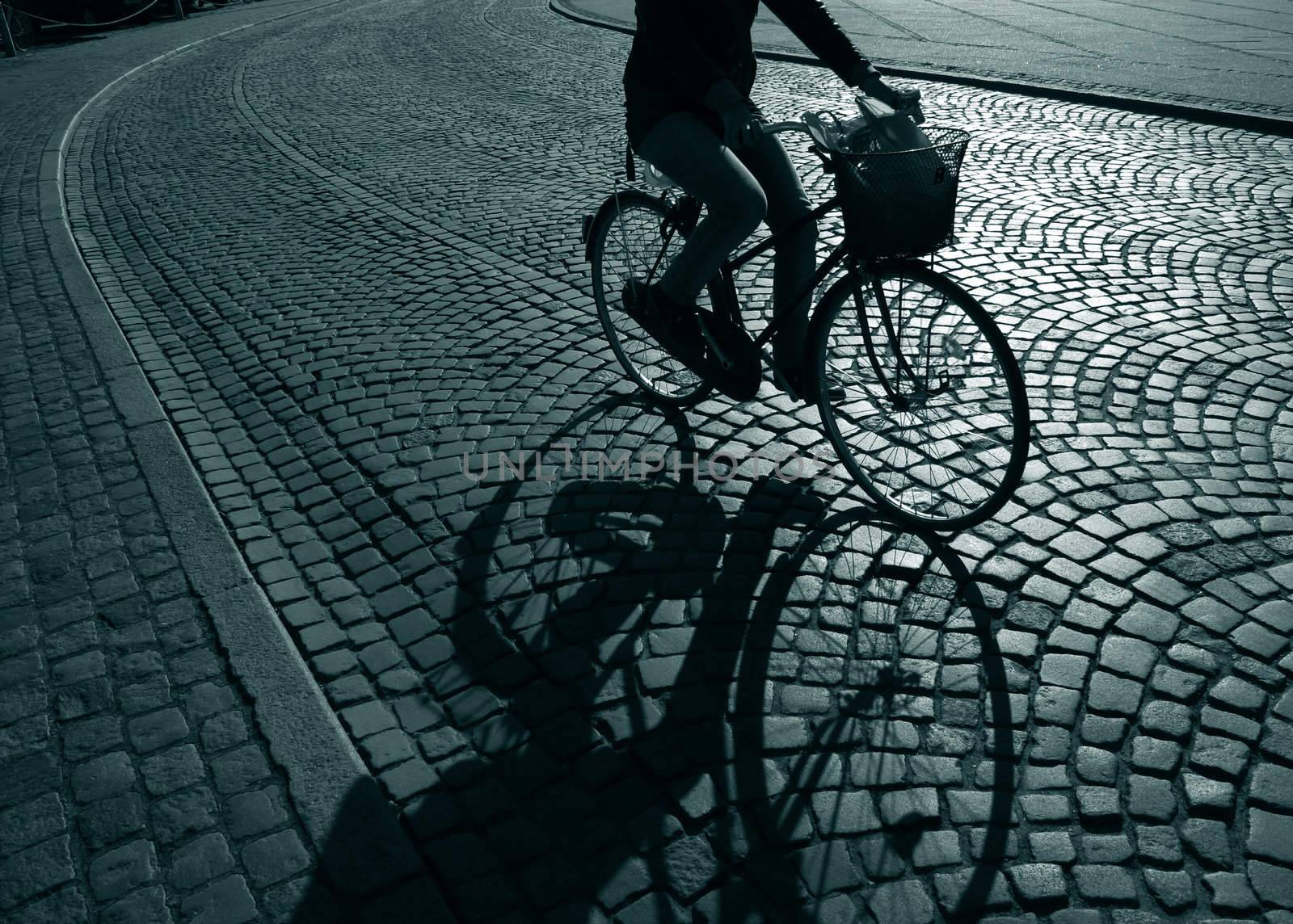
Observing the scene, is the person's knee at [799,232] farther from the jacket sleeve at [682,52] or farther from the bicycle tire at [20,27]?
the bicycle tire at [20,27]

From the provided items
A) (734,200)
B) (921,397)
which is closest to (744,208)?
(734,200)

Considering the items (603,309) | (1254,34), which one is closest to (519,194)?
(603,309)

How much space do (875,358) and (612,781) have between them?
184 centimetres

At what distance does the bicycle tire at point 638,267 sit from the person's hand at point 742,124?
3.35 ft

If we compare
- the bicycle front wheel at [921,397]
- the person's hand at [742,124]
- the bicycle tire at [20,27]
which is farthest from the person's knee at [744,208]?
the bicycle tire at [20,27]

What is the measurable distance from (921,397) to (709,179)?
108 centimetres

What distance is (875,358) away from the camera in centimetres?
394

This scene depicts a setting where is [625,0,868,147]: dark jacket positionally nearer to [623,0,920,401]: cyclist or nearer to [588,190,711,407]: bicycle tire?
[623,0,920,401]: cyclist

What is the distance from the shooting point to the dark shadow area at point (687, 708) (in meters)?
2.63

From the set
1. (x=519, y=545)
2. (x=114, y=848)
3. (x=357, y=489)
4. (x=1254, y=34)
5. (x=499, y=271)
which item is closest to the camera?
(x=114, y=848)

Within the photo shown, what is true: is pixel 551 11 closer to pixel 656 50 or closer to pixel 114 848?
pixel 656 50

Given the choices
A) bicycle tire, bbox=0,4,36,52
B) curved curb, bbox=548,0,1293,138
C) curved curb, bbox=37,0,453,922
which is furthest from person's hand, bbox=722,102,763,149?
bicycle tire, bbox=0,4,36,52

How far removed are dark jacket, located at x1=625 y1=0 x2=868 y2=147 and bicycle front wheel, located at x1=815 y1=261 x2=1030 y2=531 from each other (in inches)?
32.3

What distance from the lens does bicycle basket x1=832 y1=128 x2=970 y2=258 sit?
10.8ft
